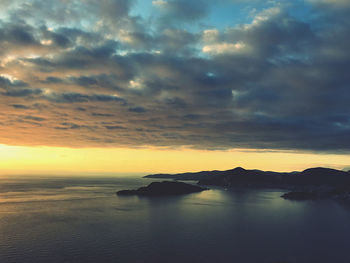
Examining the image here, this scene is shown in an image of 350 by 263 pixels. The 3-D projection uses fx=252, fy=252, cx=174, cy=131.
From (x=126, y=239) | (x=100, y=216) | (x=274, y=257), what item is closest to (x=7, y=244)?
(x=126, y=239)

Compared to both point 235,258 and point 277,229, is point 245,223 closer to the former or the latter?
point 277,229

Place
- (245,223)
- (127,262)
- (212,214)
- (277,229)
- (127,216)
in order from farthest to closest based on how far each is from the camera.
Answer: (212,214) < (127,216) < (245,223) < (277,229) < (127,262)

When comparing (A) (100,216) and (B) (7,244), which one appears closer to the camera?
(B) (7,244)

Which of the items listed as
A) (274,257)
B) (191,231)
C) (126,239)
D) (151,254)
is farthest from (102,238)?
(274,257)

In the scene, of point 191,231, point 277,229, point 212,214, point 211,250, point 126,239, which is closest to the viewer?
point 211,250

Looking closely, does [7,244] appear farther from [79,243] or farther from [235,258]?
[235,258]


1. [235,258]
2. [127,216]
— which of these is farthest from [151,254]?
[127,216]

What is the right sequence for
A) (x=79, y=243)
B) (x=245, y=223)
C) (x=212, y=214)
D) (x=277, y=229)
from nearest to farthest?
(x=79, y=243) < (x=277, y=229) < (x=245, y=223) < (x=212, y=214)

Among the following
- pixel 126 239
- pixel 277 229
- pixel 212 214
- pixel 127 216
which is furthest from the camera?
pixel 212 214

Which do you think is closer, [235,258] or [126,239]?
[235,258]
